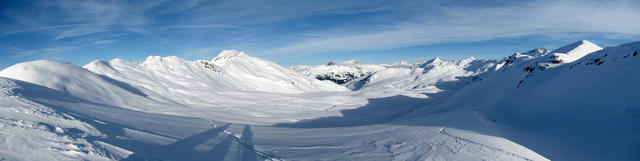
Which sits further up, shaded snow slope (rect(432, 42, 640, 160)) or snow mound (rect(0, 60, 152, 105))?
snow mound (rect(0, 60, 152, 105))

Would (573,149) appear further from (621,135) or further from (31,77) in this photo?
(31,77)

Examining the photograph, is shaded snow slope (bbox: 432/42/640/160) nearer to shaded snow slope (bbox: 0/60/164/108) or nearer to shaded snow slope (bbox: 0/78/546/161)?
shaded snow slope (bbox: 0/78/546/161)

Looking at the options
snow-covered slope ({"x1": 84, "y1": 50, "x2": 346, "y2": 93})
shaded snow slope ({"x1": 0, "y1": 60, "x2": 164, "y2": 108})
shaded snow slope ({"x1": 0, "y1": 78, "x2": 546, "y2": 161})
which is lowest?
shaded snow slope ({"x1": 0, "y1": 78, "x2": 546, "y2": 161})

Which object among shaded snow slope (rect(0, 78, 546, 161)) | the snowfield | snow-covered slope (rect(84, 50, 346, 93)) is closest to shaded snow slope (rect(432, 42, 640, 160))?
the snowfield

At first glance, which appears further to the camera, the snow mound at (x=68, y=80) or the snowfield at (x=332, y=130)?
the snow mound at (x=68, y=80)

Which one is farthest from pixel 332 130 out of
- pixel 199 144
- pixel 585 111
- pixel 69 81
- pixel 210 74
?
pixel 210 74

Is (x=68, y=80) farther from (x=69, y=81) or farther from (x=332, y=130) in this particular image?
(x=332, y=130)

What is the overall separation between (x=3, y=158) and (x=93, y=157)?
1.35 metres

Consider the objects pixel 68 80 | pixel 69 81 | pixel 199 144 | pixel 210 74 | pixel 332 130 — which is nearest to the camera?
pixel 199 144

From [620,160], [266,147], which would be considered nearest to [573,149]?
[620,160]

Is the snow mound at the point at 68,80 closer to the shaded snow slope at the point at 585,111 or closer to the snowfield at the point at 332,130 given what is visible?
the snowfield at the point at 332,130

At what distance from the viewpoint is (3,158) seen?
5297 mm

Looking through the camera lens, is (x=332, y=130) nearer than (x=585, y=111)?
Yes

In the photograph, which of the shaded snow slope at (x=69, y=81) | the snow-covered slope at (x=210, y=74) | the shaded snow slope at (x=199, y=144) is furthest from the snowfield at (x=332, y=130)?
the snow-covered slope at (x=210, y=74)
